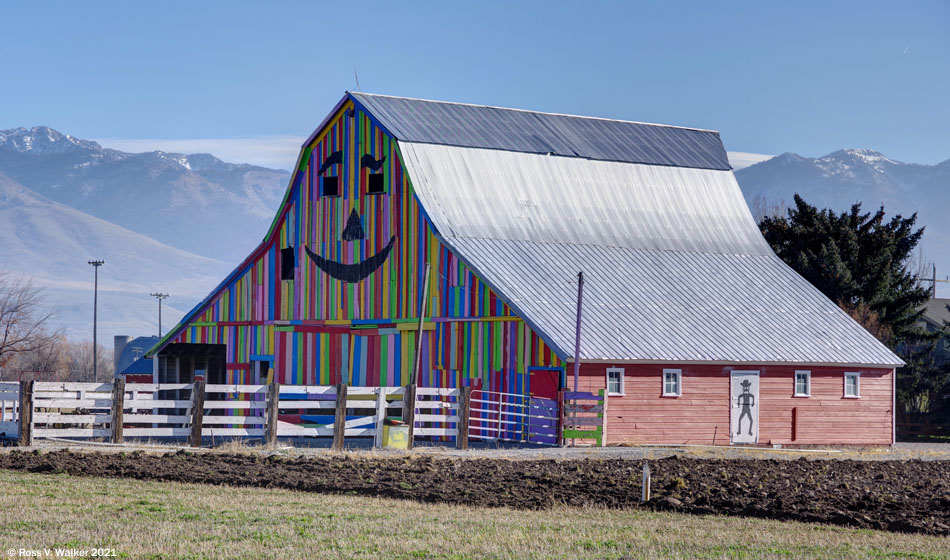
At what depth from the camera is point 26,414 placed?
26922 millimetres

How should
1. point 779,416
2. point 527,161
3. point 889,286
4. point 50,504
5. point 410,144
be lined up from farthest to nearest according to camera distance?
point 889,286
point 527,161
point 410,144
point 779,416
point 50,504

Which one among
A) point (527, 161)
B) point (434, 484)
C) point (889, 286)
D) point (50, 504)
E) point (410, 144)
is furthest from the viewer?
point (889, 286)

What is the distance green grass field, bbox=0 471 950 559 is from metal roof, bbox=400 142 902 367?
1839 cm

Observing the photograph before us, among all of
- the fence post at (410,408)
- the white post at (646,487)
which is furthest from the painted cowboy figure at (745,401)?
the white post at (646,487)

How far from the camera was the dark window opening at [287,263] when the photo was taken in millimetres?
46875

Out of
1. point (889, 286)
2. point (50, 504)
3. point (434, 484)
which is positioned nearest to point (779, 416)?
point (889, 286)

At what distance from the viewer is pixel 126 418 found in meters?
28.7

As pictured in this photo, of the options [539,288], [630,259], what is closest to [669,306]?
[630,259]

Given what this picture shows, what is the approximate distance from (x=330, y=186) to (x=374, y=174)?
232cm

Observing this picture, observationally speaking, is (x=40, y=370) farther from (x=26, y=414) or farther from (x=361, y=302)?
(x=26, y=414)

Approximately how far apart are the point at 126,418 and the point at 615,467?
10.8 meters

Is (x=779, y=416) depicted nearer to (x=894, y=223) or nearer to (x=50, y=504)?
(x=894, y=223)

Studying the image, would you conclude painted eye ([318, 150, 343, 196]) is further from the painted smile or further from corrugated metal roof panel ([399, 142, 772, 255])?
corrugated metal roof panel ([399, 142, 772, 255])

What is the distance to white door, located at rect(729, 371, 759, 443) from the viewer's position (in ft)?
128
